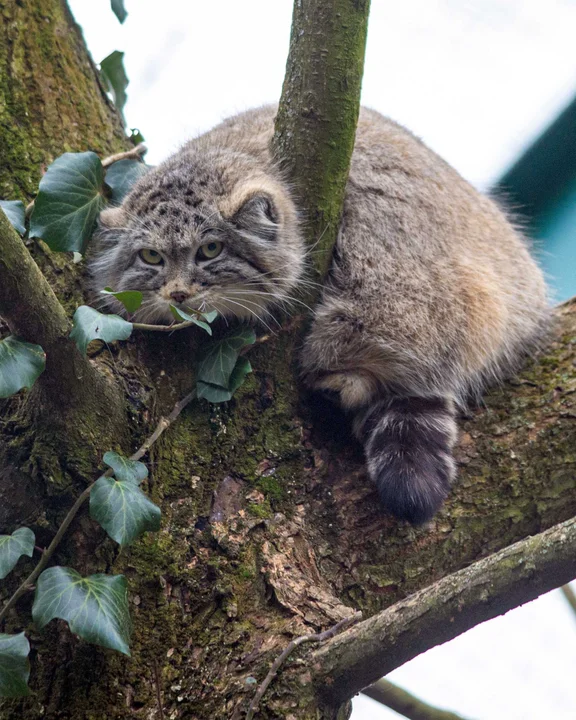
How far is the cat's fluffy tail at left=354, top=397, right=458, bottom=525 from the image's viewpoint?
232cm

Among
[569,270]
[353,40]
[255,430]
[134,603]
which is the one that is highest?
[353,40]

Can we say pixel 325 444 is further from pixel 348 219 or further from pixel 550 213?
pixel 550 213

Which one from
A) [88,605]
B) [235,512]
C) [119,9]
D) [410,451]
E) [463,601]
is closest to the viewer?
→ [463,601]

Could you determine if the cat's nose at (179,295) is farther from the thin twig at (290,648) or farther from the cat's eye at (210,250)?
the thin twig at (290,648)

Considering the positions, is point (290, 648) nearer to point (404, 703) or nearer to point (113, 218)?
point (404, 703)

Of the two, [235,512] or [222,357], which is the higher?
[222,357]

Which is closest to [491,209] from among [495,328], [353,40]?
[495,328]

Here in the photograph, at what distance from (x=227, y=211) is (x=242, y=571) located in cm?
154

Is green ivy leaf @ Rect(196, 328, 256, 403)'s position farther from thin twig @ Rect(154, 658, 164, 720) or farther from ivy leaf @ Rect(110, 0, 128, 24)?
ivy leaf @ Rect(110, 0, 128, 24)

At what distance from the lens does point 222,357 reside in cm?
246

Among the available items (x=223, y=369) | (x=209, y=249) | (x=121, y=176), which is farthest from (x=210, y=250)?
(x=223, y=369)

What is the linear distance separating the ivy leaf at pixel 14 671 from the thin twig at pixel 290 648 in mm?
543

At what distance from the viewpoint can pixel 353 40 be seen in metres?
2.53

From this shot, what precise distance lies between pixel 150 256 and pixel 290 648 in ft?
5.86
